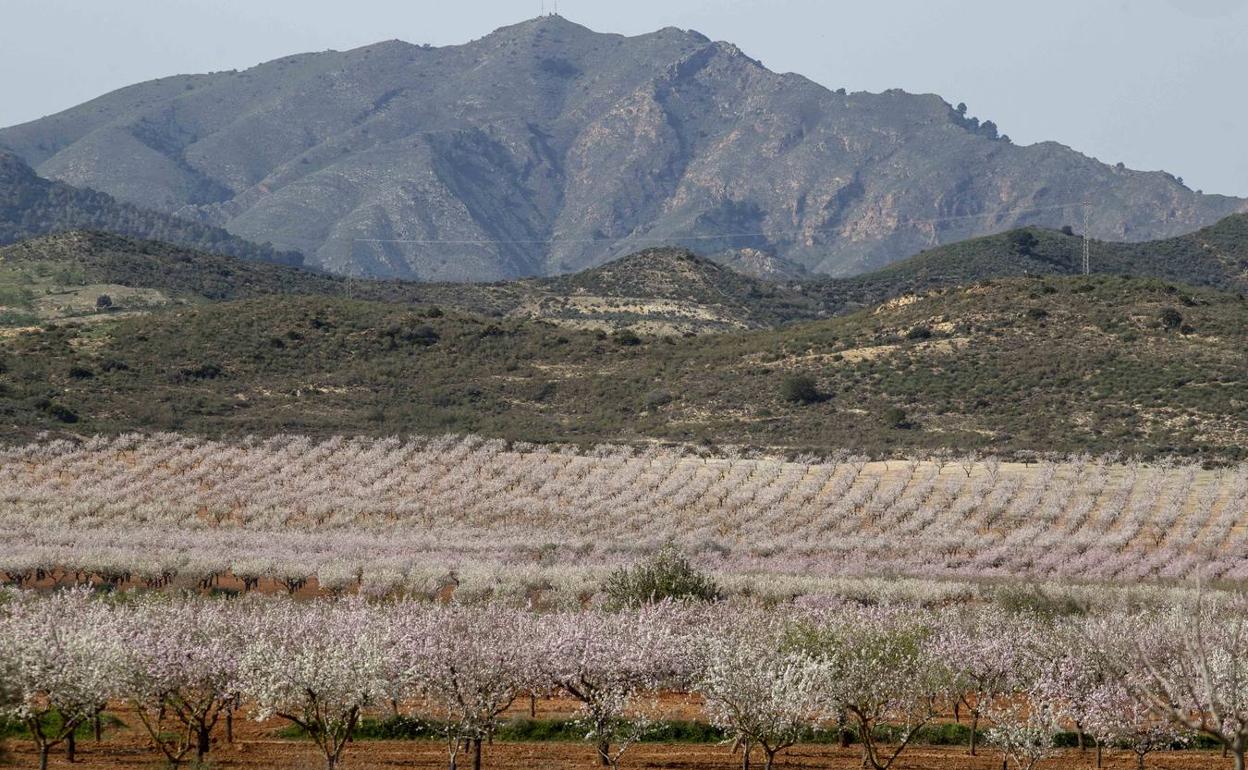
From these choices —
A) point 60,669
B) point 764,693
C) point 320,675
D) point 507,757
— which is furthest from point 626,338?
point 60,669

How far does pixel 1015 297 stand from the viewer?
10250 cm

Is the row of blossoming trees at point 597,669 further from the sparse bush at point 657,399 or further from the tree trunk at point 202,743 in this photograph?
the sparse bush at point 657,399

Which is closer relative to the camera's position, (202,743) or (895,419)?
(202,743)

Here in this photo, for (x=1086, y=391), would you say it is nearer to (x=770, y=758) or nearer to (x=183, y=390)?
(x=183, y=390)

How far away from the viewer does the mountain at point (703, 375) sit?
267 ft

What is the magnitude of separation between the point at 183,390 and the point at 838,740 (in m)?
64.5

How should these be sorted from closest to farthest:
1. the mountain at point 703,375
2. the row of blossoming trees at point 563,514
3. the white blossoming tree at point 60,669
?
the white blossoming tree at point 60,669 → the row of blossoming trees at point 563,514 → the mountain at point 703,375

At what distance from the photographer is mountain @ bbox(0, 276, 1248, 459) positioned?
81438mm

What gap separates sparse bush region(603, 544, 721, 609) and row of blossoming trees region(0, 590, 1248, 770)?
5827 millimetres

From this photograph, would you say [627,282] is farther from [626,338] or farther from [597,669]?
[597,669]

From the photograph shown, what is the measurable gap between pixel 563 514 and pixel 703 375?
32.5 metres

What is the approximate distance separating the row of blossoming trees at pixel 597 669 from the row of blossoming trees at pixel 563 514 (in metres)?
13.2

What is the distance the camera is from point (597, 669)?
2939cm

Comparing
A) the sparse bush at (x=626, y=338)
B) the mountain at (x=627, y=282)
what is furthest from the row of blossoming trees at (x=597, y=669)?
the mountain at (x=627, y=282)
